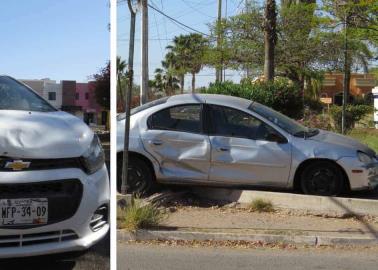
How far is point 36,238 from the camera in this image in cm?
262

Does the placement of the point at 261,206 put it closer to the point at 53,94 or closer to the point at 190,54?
the point at 53,94

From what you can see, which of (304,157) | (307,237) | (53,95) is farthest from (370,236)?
(53,95)

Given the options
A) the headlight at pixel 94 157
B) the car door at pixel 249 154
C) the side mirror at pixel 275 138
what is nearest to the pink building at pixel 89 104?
the headlight at pixel 94 157

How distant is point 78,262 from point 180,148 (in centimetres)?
533

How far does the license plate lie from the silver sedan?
5.37 meters

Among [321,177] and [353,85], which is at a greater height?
[353,85]

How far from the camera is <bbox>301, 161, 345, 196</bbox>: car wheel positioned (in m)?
8.05

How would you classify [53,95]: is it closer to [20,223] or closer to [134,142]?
[20,223]

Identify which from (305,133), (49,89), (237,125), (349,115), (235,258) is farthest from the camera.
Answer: (349,115)

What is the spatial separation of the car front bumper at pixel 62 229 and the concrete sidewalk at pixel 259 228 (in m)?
3.96

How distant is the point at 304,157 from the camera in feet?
26.1

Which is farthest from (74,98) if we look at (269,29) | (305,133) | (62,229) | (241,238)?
(269,29)

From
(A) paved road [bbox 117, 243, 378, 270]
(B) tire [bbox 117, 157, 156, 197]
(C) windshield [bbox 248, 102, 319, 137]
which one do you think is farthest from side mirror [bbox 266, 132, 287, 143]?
(A) paved road [bbox 117, 243, 378, 270]

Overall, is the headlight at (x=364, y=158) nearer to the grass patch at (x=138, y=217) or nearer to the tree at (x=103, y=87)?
the grass patch at (x=138, y=217)
